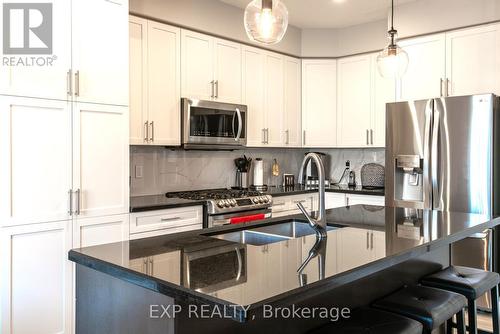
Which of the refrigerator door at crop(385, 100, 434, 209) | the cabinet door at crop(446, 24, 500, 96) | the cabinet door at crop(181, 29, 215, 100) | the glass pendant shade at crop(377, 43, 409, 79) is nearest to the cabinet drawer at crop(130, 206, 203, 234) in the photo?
the cabinet door at crop(181, 29, 215, 100)

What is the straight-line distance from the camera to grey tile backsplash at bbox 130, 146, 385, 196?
3971 millimetres

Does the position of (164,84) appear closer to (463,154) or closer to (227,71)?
(227,71)

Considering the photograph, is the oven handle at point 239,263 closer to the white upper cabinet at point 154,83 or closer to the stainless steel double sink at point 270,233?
the stainless steel double sink at point 270,233

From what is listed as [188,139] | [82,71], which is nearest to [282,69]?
[188,139]

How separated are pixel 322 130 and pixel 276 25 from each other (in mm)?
2953

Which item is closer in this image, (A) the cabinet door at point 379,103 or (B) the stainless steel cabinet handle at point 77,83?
(B) the stainless steel cabinet handle at point 77,83

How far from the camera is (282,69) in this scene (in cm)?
494

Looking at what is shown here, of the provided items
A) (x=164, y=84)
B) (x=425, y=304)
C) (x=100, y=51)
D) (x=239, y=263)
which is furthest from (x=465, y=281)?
(x=164, y=84)

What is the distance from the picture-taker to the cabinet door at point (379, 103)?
15.3 feet

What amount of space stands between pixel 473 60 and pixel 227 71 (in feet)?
7.36

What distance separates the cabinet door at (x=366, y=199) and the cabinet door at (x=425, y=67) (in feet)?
3.39

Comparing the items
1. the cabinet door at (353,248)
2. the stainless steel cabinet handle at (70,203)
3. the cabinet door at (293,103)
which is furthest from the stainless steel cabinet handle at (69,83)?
the cabinet door at (293,103)

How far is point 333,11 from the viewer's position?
4566mm

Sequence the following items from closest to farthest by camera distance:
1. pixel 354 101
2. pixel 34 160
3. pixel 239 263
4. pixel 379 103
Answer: pixel 239 263 → pixel 34 160 → pixel 379 103 → pixel 354 101
